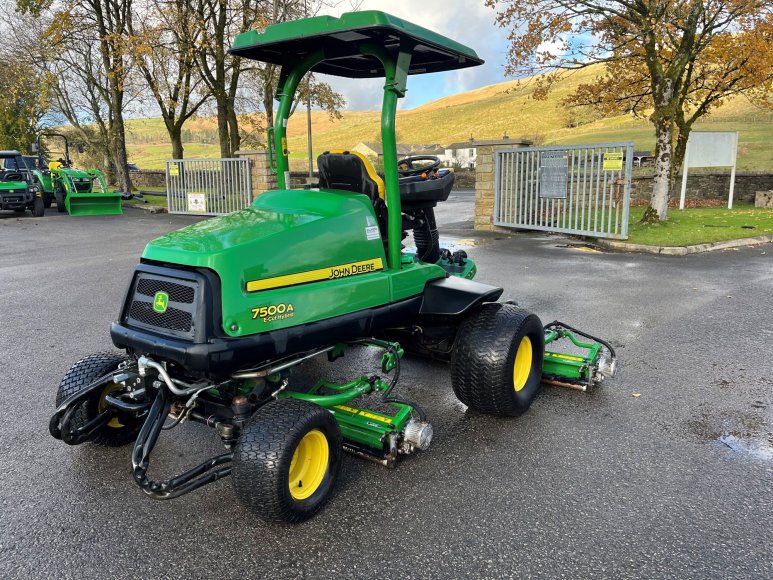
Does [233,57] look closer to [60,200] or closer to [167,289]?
[60,200]

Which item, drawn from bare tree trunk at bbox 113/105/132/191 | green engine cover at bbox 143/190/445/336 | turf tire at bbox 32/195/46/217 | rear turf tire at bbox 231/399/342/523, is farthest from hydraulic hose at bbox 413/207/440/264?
bare tree trunk at bbox 113/105/132/191

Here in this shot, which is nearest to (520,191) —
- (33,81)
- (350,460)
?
(350,460)

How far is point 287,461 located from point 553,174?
1116 cm

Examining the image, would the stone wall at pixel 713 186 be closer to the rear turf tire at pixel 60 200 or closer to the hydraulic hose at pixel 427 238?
the hydraulic hose at pixel 427 238

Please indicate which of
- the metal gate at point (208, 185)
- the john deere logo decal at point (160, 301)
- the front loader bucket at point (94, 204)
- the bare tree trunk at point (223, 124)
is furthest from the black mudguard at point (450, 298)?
the bare tree trunk at point (223, 124)

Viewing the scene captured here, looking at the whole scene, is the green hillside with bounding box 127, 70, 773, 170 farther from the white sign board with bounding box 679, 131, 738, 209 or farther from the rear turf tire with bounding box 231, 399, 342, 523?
the rear turf tire with bounding box 231, 399, 342, 523

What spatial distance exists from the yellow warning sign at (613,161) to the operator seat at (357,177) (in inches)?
344

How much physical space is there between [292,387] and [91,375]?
1552mm

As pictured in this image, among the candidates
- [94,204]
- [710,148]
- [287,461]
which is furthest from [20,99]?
[287,461]

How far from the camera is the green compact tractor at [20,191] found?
60.7 ft

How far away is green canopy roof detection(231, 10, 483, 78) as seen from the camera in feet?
10.9

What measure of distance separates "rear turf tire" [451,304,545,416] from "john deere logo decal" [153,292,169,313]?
1.88 m

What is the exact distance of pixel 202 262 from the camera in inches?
112

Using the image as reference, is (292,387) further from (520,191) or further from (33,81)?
(33,81)
